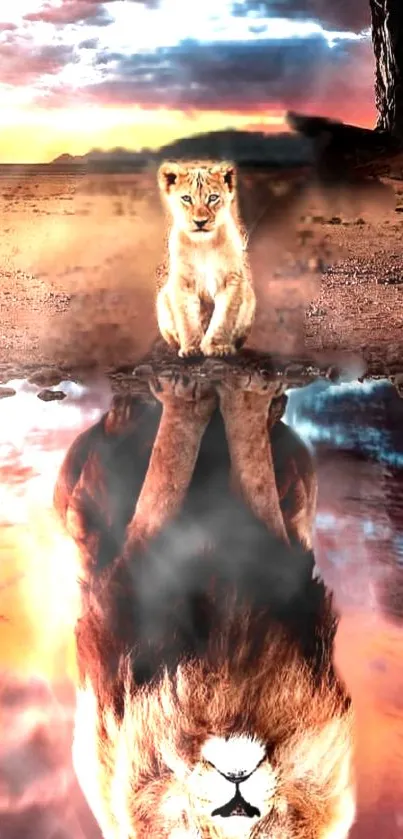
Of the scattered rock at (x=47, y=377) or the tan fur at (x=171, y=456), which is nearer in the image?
the tan fur at (x=171, y=456)

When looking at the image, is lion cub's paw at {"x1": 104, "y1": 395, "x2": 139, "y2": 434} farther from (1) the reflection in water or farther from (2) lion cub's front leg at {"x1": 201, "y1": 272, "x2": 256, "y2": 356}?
(2) lion cub's front leg at {"x1": 201, "y1": 272, "x2": 256, "y2": 356}

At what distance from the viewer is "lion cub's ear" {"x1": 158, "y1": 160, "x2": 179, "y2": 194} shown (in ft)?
6.20

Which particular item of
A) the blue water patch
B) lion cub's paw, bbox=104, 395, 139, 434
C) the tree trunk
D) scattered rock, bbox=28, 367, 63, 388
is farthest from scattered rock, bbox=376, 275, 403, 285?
scattered rock, bbox=28, 367, 63, 388

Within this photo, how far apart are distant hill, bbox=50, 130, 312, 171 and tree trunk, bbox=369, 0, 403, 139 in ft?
0.76

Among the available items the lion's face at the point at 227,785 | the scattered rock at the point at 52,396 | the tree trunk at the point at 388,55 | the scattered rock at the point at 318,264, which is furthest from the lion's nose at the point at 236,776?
the tree trunk at the point at 388,55

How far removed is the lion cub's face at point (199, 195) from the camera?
187cm

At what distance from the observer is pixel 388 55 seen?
196cm

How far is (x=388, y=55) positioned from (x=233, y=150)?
17.5 inches

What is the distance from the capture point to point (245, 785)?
1708 mm

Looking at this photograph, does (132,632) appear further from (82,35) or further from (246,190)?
(82,35)

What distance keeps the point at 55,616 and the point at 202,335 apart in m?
0.72

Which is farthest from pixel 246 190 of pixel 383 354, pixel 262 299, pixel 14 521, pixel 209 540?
pixel 14 521

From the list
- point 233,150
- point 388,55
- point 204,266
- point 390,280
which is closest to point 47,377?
point 204,266

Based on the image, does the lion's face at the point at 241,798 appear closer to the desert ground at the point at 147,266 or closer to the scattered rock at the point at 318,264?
the desert ground at the point at 147,266
